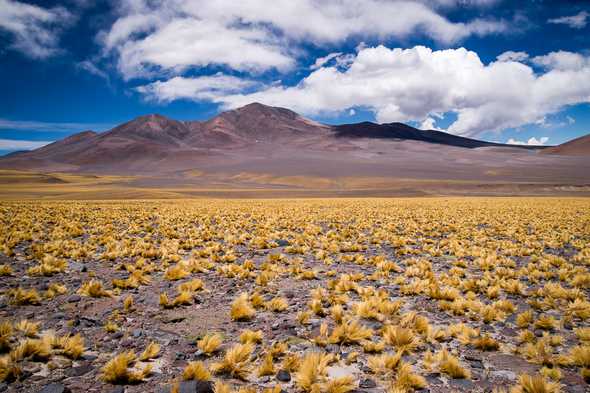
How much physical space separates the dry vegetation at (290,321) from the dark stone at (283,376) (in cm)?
1

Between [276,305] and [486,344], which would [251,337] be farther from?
[486,344]

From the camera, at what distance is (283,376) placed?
3.80 metres

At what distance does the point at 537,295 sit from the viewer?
666 centimetres

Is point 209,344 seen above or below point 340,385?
above

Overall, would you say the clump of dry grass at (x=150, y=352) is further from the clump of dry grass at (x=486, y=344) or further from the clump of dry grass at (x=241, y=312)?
the clump of dry grass at (x=486, y=344)

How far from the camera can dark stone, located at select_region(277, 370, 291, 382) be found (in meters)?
3.77

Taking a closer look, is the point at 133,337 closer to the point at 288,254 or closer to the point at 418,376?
the point at 418,376

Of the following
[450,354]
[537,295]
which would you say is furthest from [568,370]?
[537,295]

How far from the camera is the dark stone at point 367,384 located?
367 centimetres

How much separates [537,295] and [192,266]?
7611 millimetres

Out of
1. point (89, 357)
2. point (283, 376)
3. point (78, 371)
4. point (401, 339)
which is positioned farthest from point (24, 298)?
point (401, 339)

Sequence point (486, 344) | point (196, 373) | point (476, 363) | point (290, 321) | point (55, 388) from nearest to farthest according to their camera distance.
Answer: point (55, 388), point (196, 373), point (476, 363), point (486, 344), point (290, 321)

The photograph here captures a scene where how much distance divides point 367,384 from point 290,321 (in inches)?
74.8

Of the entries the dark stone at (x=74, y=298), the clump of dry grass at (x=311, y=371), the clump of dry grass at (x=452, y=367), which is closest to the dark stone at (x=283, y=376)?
the clump of dry grass at (x=311, y=371)
